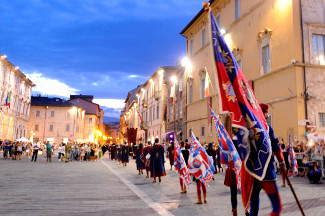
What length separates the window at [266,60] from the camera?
19172mm

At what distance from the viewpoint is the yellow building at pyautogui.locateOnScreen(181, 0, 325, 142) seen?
16.3m

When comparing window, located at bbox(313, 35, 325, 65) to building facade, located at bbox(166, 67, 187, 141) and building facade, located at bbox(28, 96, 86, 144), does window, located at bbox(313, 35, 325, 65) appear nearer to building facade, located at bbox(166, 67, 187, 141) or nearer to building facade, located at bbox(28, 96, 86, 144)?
building facade, located at bbox(166, 67, 187, 141)

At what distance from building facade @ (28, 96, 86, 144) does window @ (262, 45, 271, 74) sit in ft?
195

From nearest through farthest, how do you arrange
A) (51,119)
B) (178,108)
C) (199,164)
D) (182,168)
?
(199,164), (182,168), (178,108), (51,119)

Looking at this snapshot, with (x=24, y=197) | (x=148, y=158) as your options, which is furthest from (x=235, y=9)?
(x=24, y=197)

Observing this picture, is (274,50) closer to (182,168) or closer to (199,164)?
(182,168)

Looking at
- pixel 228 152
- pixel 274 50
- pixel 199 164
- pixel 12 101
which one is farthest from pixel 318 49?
pixel 12 101

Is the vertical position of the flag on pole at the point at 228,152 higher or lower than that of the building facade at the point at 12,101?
lower

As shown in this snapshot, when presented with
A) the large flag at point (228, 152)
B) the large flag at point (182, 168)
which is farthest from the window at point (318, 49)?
the large flag at point (228, 152)

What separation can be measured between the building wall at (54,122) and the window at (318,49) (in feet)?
200

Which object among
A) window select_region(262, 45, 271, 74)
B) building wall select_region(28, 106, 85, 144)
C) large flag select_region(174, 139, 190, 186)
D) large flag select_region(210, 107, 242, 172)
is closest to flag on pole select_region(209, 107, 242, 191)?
large flag select_region(210, 107, 242, 172)

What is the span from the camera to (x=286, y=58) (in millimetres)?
17266

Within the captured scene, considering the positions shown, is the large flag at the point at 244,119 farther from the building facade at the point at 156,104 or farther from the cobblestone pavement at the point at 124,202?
the building facade at the point at 156,104

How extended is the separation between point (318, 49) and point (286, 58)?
1.91 metres
